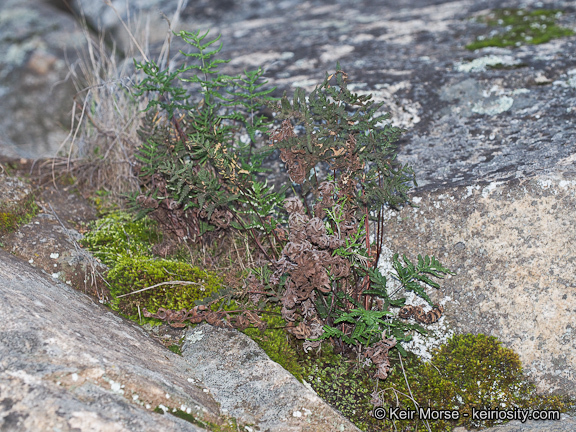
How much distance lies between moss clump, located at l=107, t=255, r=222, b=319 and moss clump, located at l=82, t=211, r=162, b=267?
147mm

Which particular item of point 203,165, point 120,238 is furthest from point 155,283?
point 203,165

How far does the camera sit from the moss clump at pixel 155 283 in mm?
2695

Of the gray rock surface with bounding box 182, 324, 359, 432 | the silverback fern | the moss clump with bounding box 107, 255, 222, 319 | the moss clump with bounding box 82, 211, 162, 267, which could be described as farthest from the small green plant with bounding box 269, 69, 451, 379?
the moss clump with bounding box 82, 211, 162, 267

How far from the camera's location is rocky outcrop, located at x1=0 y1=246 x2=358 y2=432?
5.61 feet

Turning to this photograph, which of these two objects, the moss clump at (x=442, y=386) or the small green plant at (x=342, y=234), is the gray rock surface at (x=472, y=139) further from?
the small green plant at (x=342, y=234)

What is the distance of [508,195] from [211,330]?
5.68 feet

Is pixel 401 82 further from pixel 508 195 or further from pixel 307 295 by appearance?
pixel 307 295

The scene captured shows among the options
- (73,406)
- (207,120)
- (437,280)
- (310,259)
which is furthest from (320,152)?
(73,406)

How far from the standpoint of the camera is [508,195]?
2.62m

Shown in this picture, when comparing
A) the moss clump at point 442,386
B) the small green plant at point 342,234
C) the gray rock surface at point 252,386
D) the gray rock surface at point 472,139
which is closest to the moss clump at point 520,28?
the gray rock surface at point 472,139

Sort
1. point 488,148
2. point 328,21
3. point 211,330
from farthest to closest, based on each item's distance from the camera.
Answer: point 328,21 < point 488,148 < point 211,330

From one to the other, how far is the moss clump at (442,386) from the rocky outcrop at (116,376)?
20 centimetres

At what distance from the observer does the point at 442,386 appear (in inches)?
95.9

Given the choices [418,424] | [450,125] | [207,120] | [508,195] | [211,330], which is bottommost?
[418,424]
